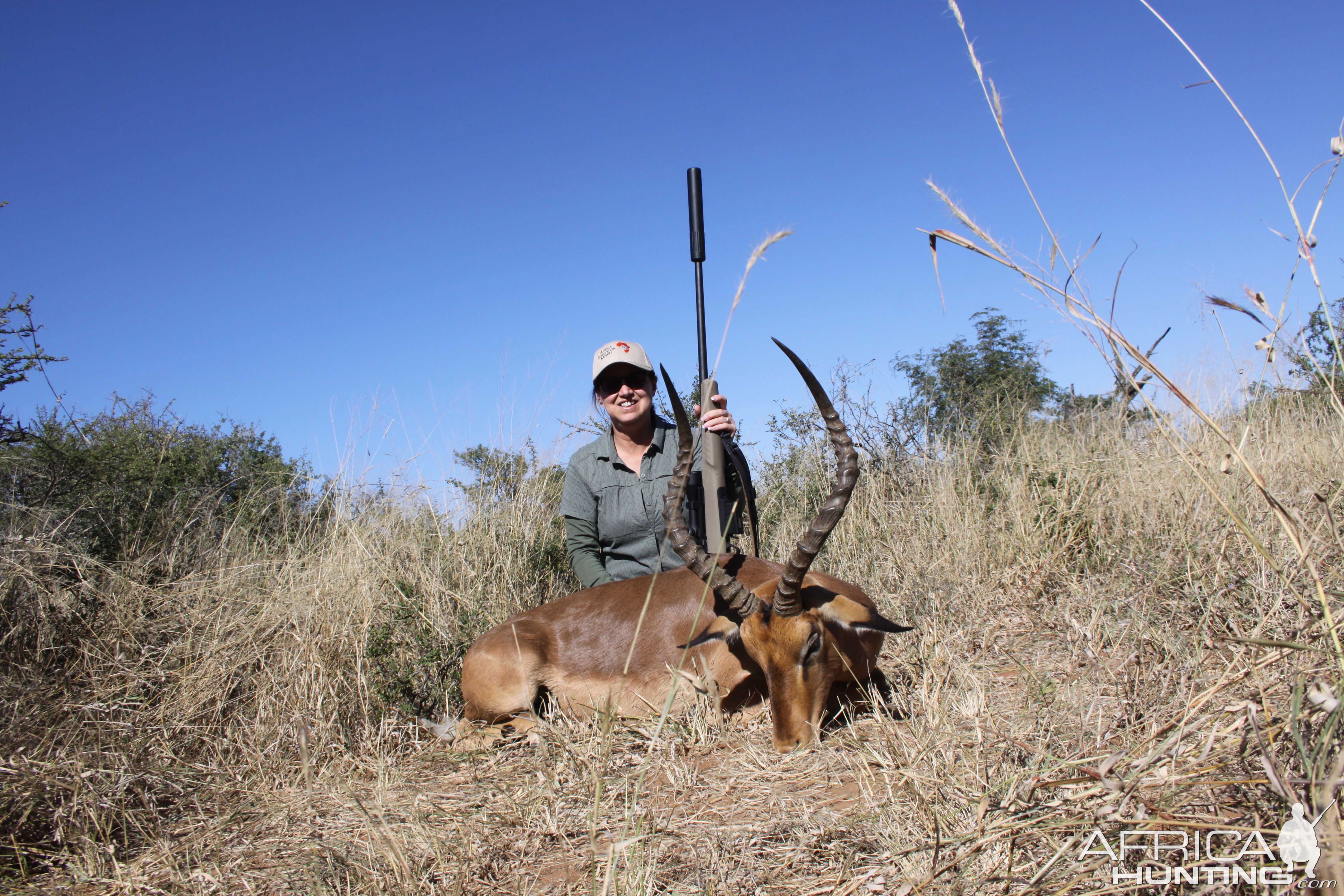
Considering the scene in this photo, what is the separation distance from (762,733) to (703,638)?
58 centimetres

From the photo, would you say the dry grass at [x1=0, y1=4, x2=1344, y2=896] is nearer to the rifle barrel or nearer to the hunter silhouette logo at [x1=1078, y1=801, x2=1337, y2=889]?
the hunter silhouette logo at [x1=1078, y1=801, x2=1337, y2=889]

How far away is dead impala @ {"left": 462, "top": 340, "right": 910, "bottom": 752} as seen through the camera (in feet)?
11.9

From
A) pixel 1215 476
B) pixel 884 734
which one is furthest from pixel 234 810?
pixel 1215 476

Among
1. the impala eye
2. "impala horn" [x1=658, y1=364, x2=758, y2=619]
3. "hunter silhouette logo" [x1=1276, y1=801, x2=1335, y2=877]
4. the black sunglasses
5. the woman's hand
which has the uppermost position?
the black sunglasses

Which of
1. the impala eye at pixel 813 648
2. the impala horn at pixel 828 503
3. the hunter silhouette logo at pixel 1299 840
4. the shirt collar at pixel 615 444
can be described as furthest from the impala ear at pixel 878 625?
the shirt collar at pixel 615 444

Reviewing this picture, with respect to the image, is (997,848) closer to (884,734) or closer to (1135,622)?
(884,734)

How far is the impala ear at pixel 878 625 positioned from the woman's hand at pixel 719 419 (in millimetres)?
1533

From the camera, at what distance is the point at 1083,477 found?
593 centimetres

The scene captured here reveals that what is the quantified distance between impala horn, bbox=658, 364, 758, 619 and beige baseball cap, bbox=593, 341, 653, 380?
180cm

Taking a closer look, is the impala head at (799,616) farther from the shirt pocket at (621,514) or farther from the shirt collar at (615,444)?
the shirt collar at (615,444)

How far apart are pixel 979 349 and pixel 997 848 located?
1132cm

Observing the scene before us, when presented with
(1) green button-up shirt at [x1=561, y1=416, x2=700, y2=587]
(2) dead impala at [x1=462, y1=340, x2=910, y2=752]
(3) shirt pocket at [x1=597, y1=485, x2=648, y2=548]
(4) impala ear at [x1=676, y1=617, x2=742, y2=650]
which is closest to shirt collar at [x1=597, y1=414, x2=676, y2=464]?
(1) green button-up shirt at [x1=561, y1=416, x2=700, y2=587]

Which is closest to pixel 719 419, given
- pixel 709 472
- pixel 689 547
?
pixel 709 472

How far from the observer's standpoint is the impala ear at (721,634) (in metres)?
4.13
